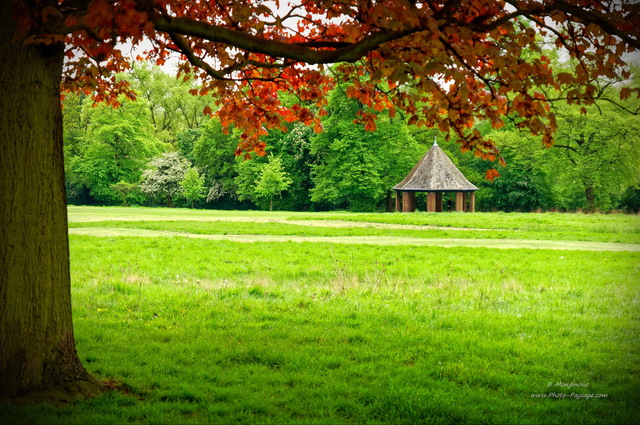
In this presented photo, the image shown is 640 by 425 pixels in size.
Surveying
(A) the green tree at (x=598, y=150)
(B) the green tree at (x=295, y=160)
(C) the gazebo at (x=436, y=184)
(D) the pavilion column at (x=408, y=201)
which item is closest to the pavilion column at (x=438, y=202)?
(C) the gazebo at (x=436, y=184)

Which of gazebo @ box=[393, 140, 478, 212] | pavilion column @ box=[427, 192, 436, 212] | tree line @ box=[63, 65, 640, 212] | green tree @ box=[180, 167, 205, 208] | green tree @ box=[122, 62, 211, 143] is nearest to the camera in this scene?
gazebo @ box=[393, 140, 478, 212]

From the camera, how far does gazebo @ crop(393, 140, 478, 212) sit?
47.9m

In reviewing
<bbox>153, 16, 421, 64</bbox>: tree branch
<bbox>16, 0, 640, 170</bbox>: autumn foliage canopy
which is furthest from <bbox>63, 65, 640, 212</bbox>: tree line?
<bbox>153, 16, 421, 64</bbox>: tree branch

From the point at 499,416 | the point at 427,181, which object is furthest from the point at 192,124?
the point at 499,416

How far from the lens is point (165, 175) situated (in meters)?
63.6

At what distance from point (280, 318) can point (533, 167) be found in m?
53.7

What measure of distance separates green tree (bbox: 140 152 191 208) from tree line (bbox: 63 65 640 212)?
12 cm

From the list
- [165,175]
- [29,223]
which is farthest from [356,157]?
[29,223]

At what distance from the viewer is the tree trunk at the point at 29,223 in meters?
5.07

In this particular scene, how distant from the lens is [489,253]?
18.0 metres

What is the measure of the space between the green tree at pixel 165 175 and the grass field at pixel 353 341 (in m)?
49.1

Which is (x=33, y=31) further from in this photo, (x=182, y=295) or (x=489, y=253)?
(x=489, y=253)

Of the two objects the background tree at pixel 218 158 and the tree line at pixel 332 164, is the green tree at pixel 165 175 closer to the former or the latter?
the tree line at pixel 332 164

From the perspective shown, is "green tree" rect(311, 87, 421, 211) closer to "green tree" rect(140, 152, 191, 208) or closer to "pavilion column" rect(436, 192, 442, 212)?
"pavilion column" rect(436, 192, 442, 212)
